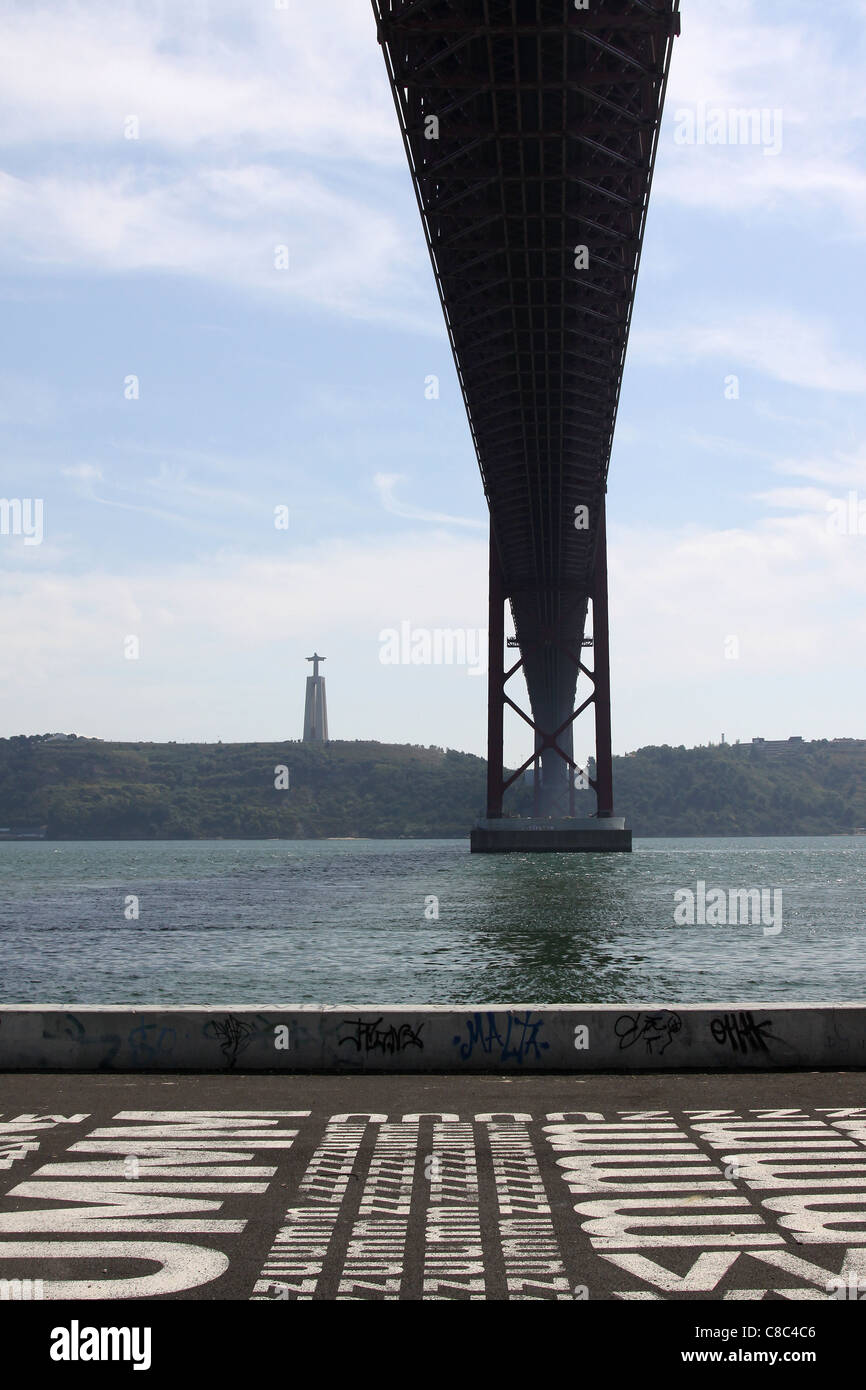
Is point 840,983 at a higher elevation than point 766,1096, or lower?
lower

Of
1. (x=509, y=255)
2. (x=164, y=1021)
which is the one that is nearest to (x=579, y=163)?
(x=509, y=255)

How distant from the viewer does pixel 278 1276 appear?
533cm

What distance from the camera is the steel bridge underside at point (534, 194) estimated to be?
29562mm

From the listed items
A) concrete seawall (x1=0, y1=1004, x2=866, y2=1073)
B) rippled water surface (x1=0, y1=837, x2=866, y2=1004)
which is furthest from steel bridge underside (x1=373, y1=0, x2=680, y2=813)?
concrete seawall (x1=0, y1=1004, x2=866, y2=1073)

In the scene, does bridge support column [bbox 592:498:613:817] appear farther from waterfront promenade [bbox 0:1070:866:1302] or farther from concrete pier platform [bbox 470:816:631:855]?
waterfront promenade [bbox 0:1070:866:1302]

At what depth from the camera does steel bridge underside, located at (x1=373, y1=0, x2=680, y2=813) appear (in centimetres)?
2956

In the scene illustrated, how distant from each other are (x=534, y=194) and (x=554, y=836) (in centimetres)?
4693

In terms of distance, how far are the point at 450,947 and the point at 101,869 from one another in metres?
63.8

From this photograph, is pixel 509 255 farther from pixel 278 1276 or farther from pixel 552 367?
pixel 278 1276
